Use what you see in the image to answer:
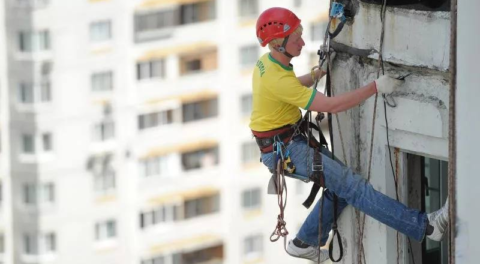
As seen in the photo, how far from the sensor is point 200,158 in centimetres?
5112

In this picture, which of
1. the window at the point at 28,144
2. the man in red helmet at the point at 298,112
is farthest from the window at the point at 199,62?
the man in red helmet at the point at 298,112

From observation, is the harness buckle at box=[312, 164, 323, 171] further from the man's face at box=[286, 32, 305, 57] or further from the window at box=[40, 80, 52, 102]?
the window at box=[40, 80, 52, 102]

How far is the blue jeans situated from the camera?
437 inches

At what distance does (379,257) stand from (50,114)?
3612 centimetres

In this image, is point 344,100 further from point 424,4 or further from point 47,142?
point 47,142

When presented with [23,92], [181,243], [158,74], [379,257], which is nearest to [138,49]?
[158,74]

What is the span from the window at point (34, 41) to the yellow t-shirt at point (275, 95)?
3417 cm

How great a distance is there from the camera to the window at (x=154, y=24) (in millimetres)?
47656

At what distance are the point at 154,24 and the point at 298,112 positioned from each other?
3692 cm

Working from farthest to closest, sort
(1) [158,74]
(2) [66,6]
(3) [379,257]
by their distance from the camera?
(1) [158,74] → (2) [66,6] → (3) [379,257]

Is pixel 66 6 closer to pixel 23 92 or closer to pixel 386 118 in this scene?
pixel 23 92

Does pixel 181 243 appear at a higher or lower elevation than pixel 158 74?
lower

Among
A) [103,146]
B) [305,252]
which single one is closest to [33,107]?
[103,146]

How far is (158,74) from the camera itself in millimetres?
49156
